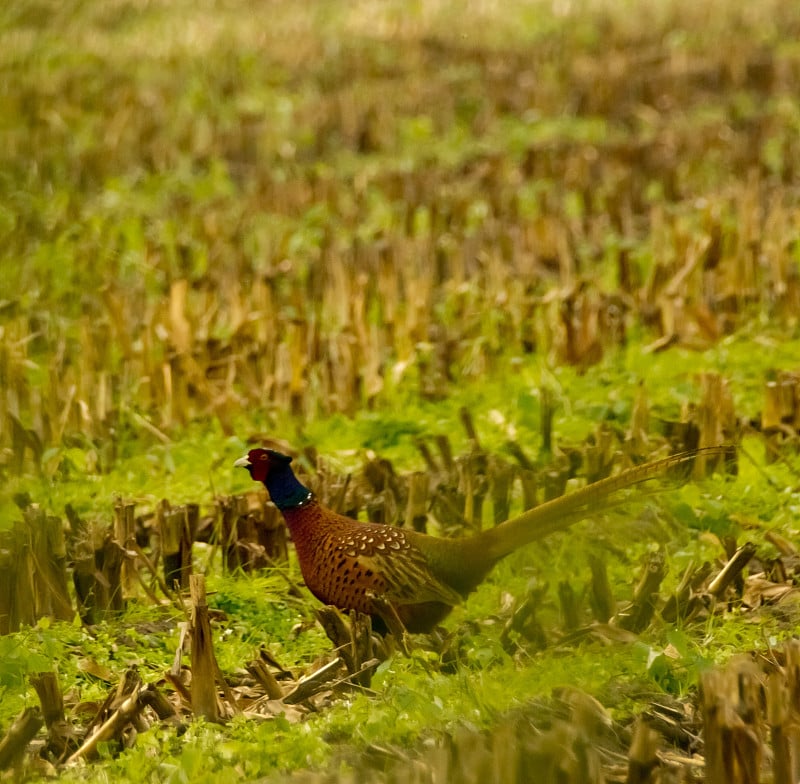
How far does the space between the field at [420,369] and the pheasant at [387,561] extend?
14cm

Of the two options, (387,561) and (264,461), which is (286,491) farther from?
(387,561)

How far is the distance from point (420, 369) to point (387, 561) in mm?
3891

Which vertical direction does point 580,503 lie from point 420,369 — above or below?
above

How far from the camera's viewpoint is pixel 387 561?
5109 millimetres

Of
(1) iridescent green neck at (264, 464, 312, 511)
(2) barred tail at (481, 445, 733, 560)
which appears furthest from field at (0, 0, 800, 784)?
(1) iridescent green neck at (264, 464, 312, 511)

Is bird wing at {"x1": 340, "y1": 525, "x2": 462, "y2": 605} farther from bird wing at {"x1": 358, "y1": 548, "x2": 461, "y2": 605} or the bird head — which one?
the bird head

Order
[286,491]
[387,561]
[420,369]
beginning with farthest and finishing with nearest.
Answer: [420,369], [286,491], [387,561]

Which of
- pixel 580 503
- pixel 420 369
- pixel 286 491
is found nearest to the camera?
pixel 580 503

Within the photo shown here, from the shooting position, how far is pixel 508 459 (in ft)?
24.8

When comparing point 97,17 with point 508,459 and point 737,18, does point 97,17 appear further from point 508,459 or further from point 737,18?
point 508,459

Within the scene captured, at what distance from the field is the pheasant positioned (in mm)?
137

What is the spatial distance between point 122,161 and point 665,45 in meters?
7.51

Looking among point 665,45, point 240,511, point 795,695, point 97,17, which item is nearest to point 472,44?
point 665,45

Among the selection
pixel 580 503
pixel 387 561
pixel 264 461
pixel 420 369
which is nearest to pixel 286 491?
pixel 264 461
